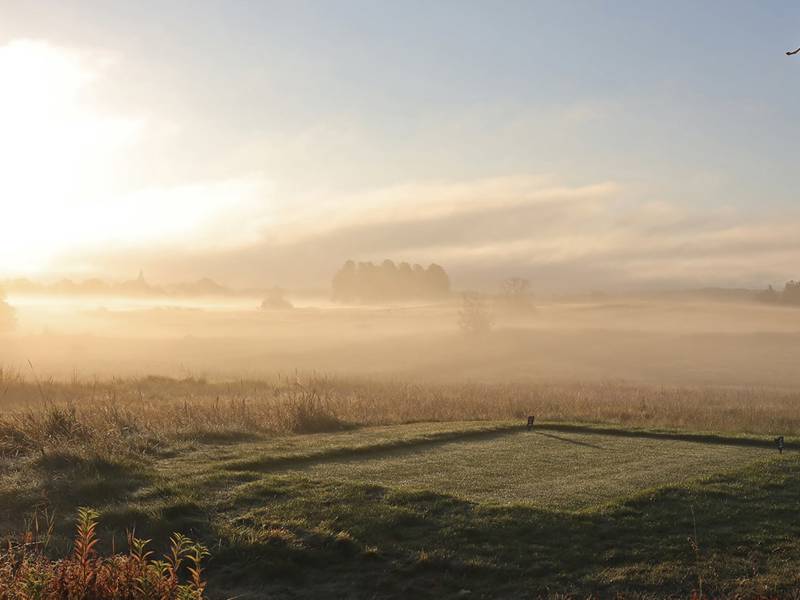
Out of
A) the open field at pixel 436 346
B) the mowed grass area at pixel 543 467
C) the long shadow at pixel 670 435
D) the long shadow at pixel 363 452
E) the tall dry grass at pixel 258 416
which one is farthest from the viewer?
the open field at pixel 436 346

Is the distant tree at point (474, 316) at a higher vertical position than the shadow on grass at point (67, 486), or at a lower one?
higher

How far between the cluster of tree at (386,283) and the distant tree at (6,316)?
8132cm

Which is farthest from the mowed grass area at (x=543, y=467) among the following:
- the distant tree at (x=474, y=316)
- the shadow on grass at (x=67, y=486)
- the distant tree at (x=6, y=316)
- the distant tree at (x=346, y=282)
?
the distant tree at (x=346, y=282)

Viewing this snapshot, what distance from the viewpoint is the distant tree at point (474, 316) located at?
334 ft

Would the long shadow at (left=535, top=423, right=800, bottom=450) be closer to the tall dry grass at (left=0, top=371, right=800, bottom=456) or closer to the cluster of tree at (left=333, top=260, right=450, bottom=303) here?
the tall dry grass at (left=0, top=371, right=800, bottom=456)

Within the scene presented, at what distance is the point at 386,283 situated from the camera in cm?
16012

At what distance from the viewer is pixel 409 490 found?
12320mm

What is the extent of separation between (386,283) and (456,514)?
14908 cm

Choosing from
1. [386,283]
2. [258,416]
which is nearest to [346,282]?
[386,283]

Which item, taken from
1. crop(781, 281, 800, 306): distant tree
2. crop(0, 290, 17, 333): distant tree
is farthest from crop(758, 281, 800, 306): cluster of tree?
crop(0, 290, 17, 333): distant tree

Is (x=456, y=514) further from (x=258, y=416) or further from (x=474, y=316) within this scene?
(x=474, y=316)

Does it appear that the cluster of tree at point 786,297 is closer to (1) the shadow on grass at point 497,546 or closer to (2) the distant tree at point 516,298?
(2) the distant tree at point 516,298

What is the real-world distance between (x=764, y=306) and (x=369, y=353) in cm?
10359

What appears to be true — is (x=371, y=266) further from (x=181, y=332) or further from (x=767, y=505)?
(x=767, y=505)
